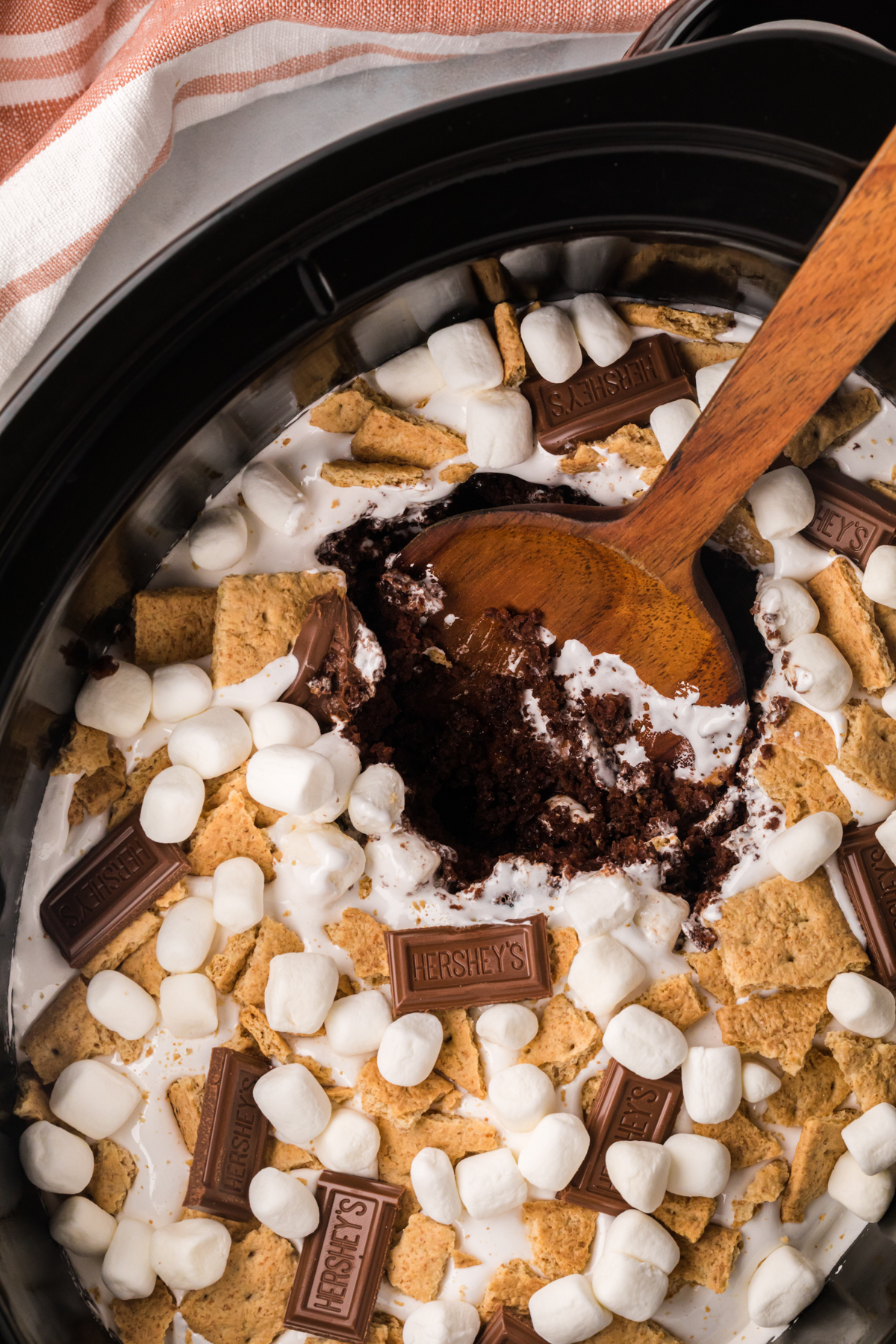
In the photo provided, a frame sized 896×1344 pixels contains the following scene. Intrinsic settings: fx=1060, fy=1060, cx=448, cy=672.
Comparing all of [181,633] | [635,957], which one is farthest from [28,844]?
[635,957]

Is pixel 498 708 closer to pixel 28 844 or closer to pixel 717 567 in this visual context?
pixel 717 567

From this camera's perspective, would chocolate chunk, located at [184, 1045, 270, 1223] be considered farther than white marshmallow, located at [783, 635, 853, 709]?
No

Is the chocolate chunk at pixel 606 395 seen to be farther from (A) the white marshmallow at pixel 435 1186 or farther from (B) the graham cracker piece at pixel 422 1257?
→ (B) the graham cracker piece at pixel 422 1257

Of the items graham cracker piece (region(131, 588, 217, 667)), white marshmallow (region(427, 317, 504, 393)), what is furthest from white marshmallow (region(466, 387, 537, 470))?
Result: graham cracker piece (region(131, 588, 217, 667))

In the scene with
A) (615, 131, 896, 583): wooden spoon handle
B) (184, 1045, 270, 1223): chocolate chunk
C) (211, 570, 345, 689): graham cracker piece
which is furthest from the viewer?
(211, 570, 345, 689): graham cracker piece

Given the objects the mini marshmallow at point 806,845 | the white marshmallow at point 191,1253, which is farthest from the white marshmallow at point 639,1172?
the white marshmallow at point 191,1253

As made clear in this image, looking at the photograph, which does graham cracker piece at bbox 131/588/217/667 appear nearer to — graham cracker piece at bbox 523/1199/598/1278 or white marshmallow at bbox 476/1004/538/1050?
white marshmallow at bbox 476/1004/538/1050

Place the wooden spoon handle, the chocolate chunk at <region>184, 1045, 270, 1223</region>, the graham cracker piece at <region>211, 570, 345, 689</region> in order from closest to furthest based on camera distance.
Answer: the wooden spoon handle → the chocolate chunk at <region>184, 1045, 270, 1223</region> → the graham cracker piece at <region>211, 570, 345, 689</region>

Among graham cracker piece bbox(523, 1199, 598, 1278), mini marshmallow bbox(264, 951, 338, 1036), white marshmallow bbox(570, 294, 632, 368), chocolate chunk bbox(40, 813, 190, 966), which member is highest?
white marshmallow bbox(570, 294, 632, 368)
